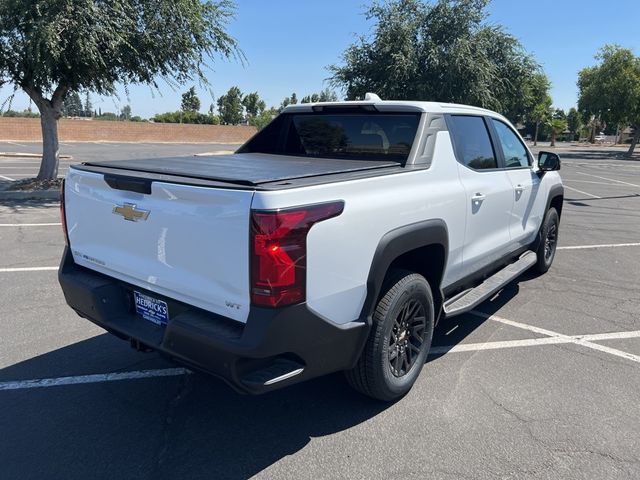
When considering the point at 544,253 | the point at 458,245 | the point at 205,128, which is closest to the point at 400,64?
the point at 544,253

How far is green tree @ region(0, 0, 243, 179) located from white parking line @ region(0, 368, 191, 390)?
8605 millimetres

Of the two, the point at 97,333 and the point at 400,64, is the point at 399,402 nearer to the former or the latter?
the point at 97,333

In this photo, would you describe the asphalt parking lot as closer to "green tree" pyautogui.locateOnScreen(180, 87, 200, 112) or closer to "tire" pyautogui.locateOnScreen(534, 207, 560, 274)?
"tire" pyautogui.locateOnScreen(534, 207, 560, 274)

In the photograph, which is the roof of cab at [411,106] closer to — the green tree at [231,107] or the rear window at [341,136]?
the rear window at [341,136]

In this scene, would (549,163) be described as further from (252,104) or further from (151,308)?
(252,104)

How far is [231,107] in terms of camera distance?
7662 cm

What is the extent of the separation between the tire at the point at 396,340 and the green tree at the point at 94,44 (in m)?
9.75

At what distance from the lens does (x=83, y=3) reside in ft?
34.5

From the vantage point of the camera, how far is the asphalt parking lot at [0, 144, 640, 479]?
2.78m

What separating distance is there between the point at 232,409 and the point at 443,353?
1777mm

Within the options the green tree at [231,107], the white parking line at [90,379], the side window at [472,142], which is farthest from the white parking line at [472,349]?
the green tree at [231,107]

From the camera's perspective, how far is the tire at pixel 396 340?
9.96ft

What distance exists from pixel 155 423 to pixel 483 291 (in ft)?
8.79

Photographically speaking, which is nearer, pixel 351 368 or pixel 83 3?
pixel 351 368
